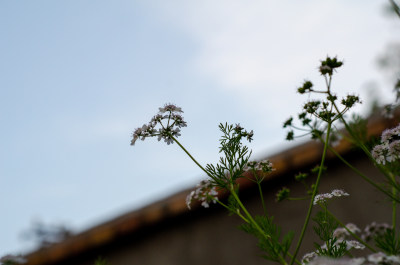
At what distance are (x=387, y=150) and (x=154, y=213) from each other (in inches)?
170

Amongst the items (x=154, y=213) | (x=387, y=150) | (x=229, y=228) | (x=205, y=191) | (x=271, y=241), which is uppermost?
(x=154, y=213)

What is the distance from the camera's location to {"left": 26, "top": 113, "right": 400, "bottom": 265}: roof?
5035 millimetres

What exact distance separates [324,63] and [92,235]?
16.9 ft

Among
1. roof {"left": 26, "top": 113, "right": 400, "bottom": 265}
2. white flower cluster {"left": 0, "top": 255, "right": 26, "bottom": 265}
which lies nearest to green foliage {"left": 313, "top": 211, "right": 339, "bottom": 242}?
white flower cluster {"left": 0, "top": 255, "right": 26, "bottom": 265}

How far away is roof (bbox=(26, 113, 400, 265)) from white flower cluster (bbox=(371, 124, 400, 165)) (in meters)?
3.04

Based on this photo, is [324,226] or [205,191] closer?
[324,226]

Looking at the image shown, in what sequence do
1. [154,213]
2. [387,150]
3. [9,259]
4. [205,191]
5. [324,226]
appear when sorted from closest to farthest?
[387,150]
[324,226]
[205,191]
[9,259]
[154,213]

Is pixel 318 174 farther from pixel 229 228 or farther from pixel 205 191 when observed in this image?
pixel 229 228

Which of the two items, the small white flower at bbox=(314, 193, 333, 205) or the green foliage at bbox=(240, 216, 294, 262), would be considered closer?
the green foliage at bbox=(240, 216, 294, 262)

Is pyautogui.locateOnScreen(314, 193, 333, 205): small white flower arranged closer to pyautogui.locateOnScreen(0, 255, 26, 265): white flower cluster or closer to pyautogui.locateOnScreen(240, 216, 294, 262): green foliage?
pyautogui.locateOnScreen(240, 216, 294, 262): green foliage

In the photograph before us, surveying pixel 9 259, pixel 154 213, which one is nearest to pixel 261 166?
pixel 9 259

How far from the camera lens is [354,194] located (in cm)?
486

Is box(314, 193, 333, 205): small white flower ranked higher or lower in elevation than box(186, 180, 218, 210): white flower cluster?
lower

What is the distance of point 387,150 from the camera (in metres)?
1.86
